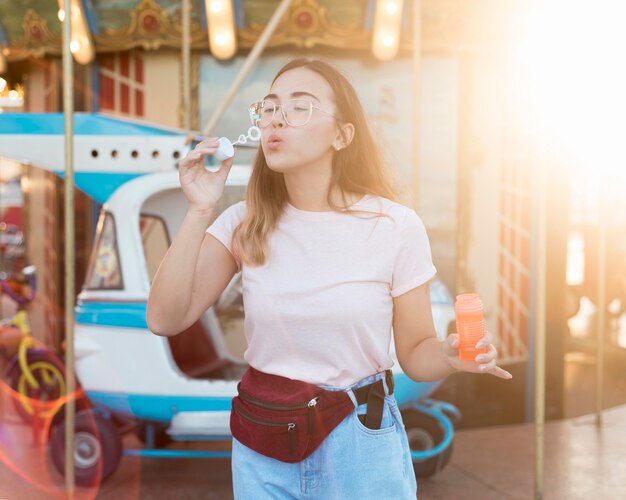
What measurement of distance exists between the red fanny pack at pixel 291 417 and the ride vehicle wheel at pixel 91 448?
2.61 metres

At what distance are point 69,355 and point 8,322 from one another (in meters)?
2.80

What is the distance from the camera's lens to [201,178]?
174 centimetres

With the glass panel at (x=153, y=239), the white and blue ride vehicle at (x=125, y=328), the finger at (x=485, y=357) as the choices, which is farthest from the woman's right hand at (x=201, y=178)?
the glass panel at (x=153, y=239)

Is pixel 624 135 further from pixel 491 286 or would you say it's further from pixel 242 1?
pixel 242 1

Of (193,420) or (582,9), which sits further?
(582,9)

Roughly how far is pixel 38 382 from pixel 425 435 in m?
2.68

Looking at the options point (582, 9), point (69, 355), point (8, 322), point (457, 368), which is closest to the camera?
point (457, 368)

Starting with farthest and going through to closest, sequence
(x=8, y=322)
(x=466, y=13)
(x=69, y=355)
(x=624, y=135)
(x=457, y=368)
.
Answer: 1. (x=624, y=135)
2. (x=466, y=13)
3. (x=8, y=322)
4. (x=69, y=355)
5. (x=457, y=368)

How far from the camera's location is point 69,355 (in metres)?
3.30

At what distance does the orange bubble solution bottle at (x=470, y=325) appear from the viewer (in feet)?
5.12

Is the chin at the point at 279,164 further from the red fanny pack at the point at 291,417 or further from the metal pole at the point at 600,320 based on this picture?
the metal pole at the point at 600,320

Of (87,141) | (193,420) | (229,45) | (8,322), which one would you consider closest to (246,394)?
(193,420)

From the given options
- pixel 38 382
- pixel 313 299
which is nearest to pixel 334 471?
pixel 313 299

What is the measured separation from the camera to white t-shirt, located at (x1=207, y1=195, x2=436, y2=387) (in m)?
1.65
